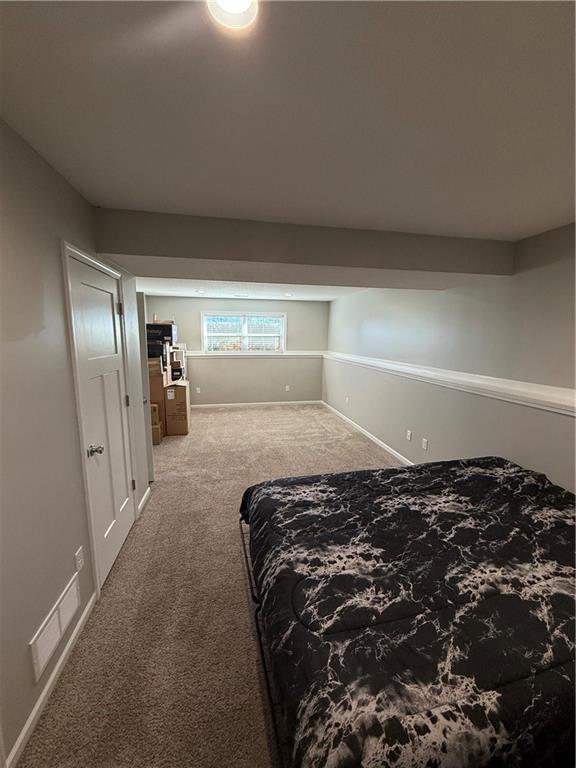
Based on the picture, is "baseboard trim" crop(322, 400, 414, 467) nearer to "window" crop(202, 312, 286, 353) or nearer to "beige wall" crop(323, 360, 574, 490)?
"beige wall" crop(323, 360, 574, 490)

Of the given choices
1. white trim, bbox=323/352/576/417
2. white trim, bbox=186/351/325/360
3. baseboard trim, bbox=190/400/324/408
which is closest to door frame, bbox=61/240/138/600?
white trim, bbox=323/352/576/417

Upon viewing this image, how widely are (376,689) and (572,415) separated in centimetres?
217

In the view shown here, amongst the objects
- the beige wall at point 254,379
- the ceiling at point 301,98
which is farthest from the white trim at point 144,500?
the beige wall at point 254,379

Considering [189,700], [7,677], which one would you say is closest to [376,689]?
[189,700]

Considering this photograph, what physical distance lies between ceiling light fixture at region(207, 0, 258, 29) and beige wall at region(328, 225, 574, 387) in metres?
2.61

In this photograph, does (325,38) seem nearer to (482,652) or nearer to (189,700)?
(482,652)

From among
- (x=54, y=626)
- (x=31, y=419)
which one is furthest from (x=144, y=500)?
(x=31, y=419)

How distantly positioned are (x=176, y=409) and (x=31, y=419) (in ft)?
11.9

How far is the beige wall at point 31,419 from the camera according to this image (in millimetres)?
1149

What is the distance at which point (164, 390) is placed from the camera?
4.73 m

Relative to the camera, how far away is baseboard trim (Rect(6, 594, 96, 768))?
3.81 ft

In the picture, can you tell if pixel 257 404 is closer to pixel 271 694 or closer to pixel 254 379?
pixel 254 379

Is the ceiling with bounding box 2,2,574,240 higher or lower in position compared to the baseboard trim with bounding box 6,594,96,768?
higher

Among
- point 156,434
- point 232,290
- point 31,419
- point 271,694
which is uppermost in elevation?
point 232,290
